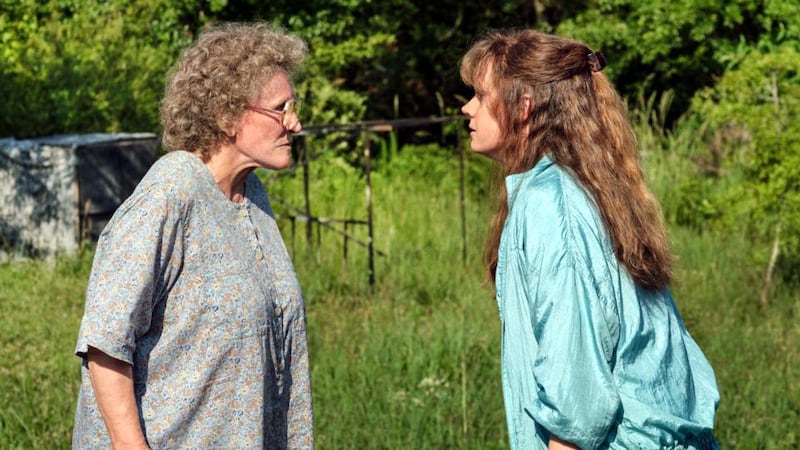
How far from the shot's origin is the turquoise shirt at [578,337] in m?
2.50

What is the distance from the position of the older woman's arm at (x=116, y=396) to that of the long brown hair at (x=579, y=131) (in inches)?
37.0

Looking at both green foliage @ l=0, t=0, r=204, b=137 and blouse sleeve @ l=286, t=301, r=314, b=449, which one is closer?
blouse sleeve @ l=286, t=301, r=314, b=449

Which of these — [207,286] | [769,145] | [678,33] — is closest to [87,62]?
[678,33]

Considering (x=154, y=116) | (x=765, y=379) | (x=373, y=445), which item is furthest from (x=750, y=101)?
(x=154, y=116)

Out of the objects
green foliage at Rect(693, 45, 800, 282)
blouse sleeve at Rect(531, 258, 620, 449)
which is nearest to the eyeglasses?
blouse sleeve at Rect(531, 258, 620, 449)

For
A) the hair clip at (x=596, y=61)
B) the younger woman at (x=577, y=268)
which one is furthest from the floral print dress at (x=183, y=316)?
the hair clip at (x=596, y=61)

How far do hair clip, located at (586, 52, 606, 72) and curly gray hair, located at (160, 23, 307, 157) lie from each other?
777 millimetres

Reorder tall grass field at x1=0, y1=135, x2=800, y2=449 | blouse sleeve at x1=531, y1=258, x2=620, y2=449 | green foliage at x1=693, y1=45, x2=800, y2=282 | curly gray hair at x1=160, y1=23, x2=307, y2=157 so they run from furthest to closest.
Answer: green foliage at x1=693, y1=45, x2=800, y2=282, tall grass field at x1=0, y1=135, x2=800, y2=449, curly gray hair at x1=160, y1=23, x2=307, y2=157, blouse sleeve at x1=531, y1=258, x2=620, y2=449

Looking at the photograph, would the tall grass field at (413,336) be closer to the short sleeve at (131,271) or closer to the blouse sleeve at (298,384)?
the blouse sleeve at (298,384)

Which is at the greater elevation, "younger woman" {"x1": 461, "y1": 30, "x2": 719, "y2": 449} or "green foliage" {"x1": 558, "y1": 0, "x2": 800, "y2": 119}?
"green foliage" {"x1": 558, "y1": 0, "x2": 800, "y2": 119}

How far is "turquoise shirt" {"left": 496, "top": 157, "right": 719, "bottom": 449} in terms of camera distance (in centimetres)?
250

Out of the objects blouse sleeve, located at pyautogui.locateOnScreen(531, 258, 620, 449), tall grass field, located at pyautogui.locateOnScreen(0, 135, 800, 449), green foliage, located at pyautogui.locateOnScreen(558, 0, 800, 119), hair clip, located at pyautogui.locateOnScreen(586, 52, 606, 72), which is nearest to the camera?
blouse sleeve, located at pyautogui.locateOnScreen(531, 258, 620, 449)

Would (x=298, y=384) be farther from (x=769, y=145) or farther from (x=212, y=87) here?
(x=769, y=145)

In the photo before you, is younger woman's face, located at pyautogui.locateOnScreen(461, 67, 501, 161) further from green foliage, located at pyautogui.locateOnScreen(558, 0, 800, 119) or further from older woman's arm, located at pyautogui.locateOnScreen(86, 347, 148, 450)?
green foliage, located at pyautogui.locateOnScreen(558, 0, 800, 119)
